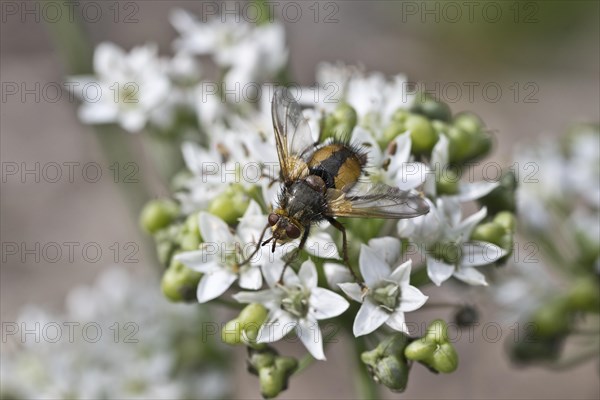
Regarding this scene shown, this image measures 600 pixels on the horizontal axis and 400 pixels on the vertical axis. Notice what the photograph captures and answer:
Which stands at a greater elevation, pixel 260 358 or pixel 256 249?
pixel 256 249

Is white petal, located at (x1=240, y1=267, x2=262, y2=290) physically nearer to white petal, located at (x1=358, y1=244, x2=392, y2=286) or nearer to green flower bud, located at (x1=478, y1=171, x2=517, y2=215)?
white petal, located at (x1=358, y1=244, x2=392, y2=286)

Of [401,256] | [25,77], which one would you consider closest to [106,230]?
[25,77]

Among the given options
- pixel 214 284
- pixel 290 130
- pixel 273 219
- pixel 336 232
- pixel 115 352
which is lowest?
pixel 115 352

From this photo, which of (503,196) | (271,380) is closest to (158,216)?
(271,380)

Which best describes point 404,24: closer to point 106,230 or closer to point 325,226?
point 106,230

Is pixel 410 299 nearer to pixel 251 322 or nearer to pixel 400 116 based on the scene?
pixel 251 322

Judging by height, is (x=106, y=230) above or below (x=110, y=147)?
below

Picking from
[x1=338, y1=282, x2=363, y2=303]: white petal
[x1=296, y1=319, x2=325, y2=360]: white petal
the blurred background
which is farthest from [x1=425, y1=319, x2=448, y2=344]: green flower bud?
the blurred background
